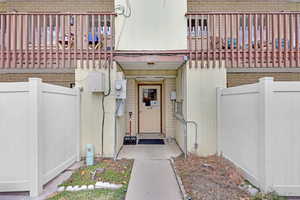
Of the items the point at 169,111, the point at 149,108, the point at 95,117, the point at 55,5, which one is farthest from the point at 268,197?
the point at 55,5

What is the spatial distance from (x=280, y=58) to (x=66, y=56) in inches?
220

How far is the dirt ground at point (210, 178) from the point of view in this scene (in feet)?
10.4

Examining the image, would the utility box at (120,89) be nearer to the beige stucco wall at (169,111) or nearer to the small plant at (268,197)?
the beige stucco wall at (169,111)

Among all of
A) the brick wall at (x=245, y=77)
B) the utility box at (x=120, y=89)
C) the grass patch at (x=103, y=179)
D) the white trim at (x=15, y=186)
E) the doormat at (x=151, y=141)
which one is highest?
the brick wall at (x=245, y=77)

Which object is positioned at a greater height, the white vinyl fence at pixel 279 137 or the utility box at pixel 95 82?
the utility box at pixel 95 82

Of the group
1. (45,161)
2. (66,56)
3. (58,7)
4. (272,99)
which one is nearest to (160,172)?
(45,161)

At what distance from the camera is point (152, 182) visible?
3.79 metres

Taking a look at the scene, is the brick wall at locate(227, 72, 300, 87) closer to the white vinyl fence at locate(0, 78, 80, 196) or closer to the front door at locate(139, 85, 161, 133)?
the front door at locate(139, 85, 161, 133)

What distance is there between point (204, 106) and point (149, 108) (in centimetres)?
386

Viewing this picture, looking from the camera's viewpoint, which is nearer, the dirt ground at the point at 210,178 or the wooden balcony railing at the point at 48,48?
the dirt ground at the point at 210,178

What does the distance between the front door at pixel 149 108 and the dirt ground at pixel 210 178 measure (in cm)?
386

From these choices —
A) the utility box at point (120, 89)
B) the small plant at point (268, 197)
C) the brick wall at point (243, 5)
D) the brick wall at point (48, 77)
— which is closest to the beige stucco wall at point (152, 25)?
the utility box at point (120, 89)

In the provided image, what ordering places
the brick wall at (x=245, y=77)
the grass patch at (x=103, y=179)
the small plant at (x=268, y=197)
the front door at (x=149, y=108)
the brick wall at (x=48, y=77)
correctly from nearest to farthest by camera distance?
the small plant at (x=268, y=197) → the grass patch at (x=103, y=179) → the brick wall at (x=245, y=77) → the brick wall at (x=48, y=77) → the front door at (x=149, y=108)

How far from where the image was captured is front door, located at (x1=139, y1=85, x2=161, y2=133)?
8805 millimetres
